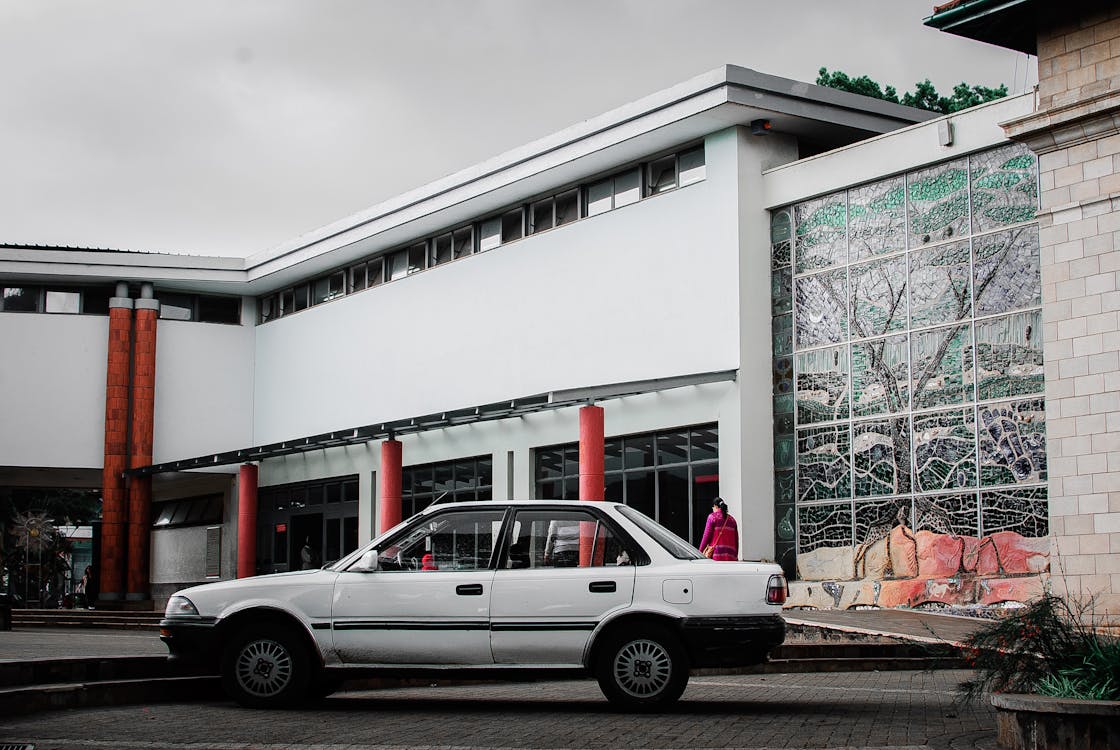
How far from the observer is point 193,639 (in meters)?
11.1

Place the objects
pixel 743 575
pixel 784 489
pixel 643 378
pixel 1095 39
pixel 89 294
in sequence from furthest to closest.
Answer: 1. pixel 89 294
2. pixel 643 378
3. pixel 784 489
4. pixel 1095 39
5. pixel 743 575

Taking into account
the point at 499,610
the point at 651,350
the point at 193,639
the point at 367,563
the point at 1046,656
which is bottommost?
the point at 193,639

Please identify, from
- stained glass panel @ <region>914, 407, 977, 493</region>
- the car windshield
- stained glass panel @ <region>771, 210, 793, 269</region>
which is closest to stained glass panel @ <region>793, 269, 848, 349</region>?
stained glass panel @ <region>771, 210, 793, 269</region>

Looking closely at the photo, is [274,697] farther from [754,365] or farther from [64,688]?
[754,365]

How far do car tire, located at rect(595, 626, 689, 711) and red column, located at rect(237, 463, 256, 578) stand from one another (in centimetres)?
2741

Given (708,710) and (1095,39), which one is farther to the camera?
(1095,39)

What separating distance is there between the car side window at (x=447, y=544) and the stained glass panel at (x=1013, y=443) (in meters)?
12.0

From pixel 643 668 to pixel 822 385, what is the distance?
571 inches

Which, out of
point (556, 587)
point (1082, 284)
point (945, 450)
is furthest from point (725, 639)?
point (945, 450)

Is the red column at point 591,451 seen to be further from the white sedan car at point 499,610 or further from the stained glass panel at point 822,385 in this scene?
the white sedan car at point 499,610

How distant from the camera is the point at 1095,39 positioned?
54.5ft

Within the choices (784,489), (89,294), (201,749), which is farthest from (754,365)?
(89,294)

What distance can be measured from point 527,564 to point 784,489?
14467 mm

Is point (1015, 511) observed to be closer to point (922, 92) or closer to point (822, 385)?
point (822, 385)
